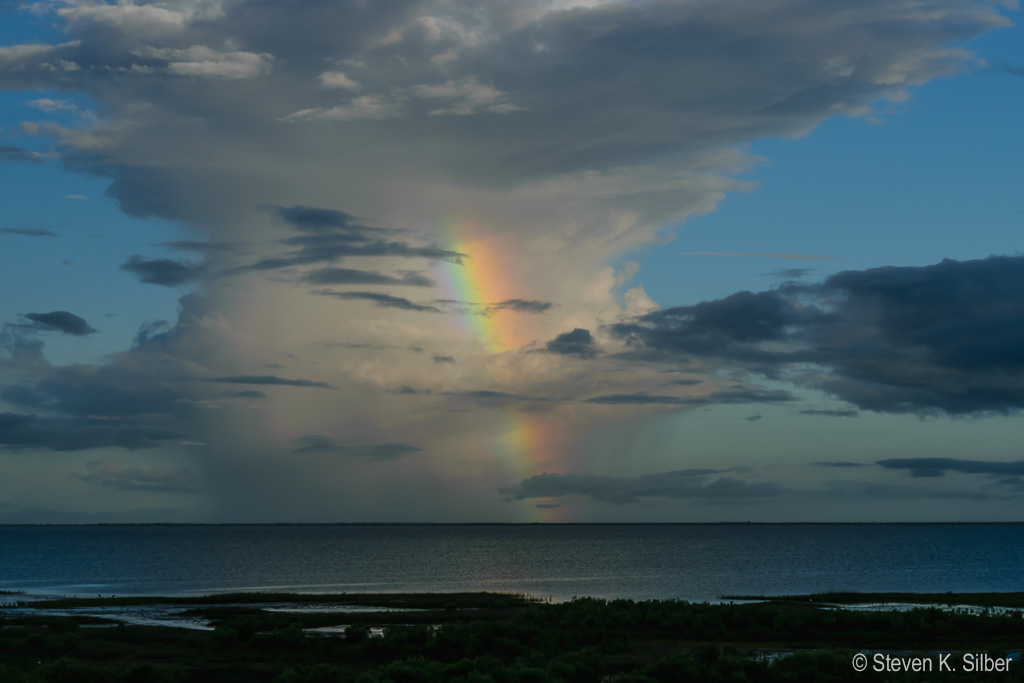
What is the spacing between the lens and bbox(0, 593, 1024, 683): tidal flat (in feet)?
126

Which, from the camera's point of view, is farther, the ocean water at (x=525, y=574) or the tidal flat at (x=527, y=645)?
the ocean water at (x=525, y=574)

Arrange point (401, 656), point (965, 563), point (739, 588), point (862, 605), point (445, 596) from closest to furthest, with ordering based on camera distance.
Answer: point (401, 656)
point (862, 605)
point (445, 596)
point (739, 588)
point (965, 563)

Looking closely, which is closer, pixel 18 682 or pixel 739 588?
pixel 18 682

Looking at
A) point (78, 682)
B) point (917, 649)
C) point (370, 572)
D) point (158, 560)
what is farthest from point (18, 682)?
point (158, 560)

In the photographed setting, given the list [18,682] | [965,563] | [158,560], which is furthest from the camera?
[158,560]

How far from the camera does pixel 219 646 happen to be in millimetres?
48500

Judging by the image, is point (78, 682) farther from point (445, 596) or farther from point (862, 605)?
point (862, 605)

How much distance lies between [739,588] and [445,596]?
120 ft

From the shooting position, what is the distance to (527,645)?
48500 millimetres

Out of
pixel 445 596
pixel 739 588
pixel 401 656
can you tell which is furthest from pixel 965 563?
pixel 401 656

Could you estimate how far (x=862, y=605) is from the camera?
78.1 meters

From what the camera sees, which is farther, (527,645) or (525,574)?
(525,574)

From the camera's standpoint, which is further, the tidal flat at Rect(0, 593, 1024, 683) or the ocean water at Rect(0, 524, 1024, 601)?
the ocean water at Rect(0, 524, 1024, 601)

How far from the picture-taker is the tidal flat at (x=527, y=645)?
38406 millimetres
